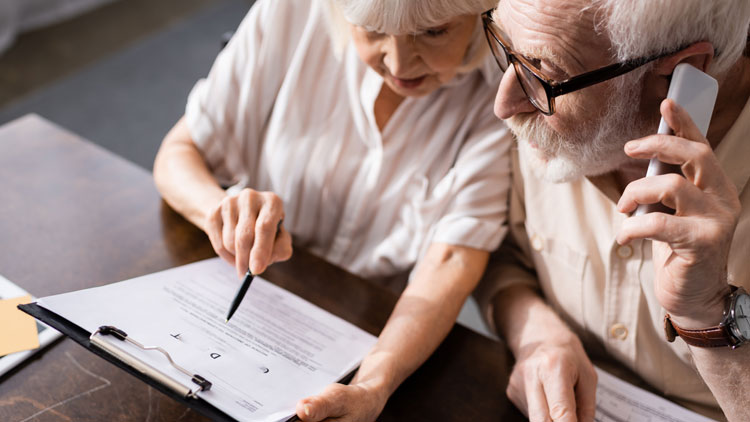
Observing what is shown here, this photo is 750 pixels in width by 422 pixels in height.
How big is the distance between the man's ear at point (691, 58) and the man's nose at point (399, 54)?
1.50 feet

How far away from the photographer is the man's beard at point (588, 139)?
116cm

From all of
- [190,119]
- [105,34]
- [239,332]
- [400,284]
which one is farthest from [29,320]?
[105,34]

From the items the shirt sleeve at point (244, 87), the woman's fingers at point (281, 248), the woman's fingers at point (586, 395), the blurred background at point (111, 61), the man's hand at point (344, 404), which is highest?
the shirt sleeve at point (244, 87)

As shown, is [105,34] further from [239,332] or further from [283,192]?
[239,332]

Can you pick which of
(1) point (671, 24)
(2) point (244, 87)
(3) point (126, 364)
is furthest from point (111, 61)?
(1) point (671, 24)

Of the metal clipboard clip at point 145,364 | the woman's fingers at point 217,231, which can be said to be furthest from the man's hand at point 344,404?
the woman's fingers at point 217,231

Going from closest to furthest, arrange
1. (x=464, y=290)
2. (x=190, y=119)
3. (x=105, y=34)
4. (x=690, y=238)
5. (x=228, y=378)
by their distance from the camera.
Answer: (x=690, y=238)
(x=228, y=378)
(x=464, y=290)
(x=190, y=119)
(x=105, y=34)

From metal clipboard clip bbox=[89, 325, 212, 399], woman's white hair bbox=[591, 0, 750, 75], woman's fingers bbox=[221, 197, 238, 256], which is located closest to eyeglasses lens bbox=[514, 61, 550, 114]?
woman's white hair bbox=[591, 0, 750, 75]

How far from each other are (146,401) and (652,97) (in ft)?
3.17

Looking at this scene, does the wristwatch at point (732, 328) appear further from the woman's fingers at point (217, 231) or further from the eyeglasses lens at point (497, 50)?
the woman's fingers at point (217, 231)

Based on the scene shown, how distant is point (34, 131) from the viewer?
1697 millimetres

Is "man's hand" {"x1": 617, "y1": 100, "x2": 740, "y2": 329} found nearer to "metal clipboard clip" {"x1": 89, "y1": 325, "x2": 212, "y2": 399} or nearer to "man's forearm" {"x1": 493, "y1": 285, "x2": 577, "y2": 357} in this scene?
"man's forearm" {"x1": 493, "y1": 285, "x2": 577, "y2": 357}

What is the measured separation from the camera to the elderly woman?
131 cm

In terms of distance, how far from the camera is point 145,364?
103 centimetres
